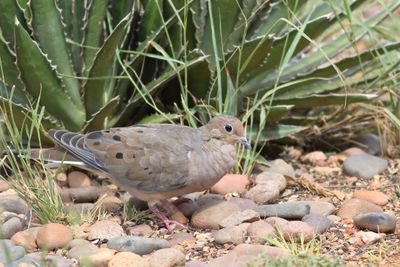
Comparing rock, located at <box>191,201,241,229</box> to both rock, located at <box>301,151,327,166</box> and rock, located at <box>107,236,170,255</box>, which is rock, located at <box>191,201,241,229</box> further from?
rock, located at <box>301,151,327,166</box>

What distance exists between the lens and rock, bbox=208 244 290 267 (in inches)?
159

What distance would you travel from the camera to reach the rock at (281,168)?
5.62m

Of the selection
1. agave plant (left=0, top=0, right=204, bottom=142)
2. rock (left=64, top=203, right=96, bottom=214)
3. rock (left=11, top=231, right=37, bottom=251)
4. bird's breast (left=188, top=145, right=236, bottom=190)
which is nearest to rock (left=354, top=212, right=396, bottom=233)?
bird's breast (left=188, top=145, right=236, bottom=190)

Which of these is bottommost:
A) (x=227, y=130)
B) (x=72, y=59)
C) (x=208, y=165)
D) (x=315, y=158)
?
(x=315, y=158)

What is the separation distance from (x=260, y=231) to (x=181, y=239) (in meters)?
0.43

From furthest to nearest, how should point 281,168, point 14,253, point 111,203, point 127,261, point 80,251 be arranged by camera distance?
point 281,168 → point 111,203 → point 80,251 → point 14,253 → point 127,261

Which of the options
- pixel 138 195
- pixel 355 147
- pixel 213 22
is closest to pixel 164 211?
pixel 138 195

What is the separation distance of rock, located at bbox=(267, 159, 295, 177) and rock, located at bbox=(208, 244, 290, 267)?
1.40m

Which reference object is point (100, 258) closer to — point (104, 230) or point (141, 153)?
point (104, 230)

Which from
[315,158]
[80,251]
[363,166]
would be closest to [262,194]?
[363,166]

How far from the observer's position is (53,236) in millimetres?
4414

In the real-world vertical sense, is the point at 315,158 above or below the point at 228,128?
below

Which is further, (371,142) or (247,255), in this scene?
(371,142)

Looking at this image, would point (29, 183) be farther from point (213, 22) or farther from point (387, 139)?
point (387, 139)
